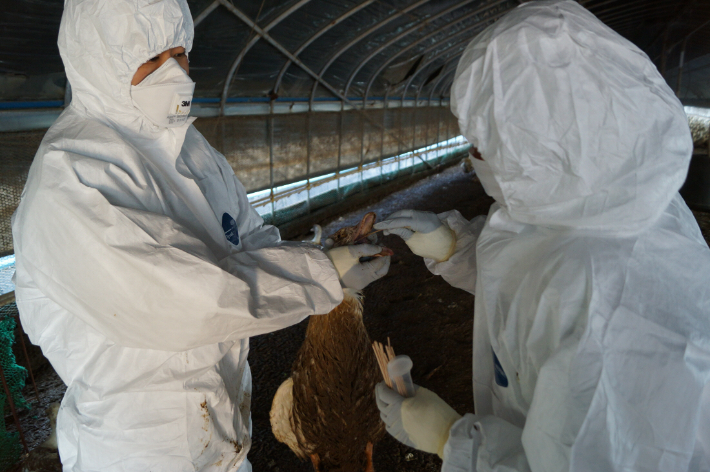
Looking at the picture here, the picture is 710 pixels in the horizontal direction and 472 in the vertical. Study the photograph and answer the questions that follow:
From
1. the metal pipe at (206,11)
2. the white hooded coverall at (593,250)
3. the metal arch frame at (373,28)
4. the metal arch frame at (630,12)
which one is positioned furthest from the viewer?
the metal arch frame at (630,12)

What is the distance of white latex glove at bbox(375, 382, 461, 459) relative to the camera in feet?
4.56

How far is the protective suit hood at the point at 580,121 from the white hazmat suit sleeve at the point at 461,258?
830mm

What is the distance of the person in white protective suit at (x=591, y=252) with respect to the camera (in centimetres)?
96

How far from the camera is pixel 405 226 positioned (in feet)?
6.10

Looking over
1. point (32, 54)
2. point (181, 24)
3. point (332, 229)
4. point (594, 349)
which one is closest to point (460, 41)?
point (332, 229)

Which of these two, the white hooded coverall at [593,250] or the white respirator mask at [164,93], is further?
the white respirator mask at [164,93]

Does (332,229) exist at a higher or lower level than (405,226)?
lower

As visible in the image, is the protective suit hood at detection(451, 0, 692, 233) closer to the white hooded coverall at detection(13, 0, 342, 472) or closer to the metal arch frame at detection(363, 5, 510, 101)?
the white hooded coverall at detection(13, 0, 342, 472)

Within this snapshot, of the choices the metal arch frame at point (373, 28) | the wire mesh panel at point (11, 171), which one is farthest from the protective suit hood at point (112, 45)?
the metal arch frame at point (373, 28)

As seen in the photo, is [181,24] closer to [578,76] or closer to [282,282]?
[282,282]

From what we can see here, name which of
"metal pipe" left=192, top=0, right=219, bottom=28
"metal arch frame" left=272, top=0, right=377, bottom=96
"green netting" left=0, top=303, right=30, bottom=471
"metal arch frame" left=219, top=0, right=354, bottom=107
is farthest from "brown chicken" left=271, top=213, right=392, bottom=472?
"metal arch frame" left=272, top=0, right=377, bottom=96

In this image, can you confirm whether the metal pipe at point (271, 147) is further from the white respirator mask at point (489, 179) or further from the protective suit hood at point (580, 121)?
the protective suit hood at point (580, 121)

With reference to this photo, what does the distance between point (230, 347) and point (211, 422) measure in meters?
0.24

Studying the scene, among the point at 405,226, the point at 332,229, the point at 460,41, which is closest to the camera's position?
the point at 405,226
